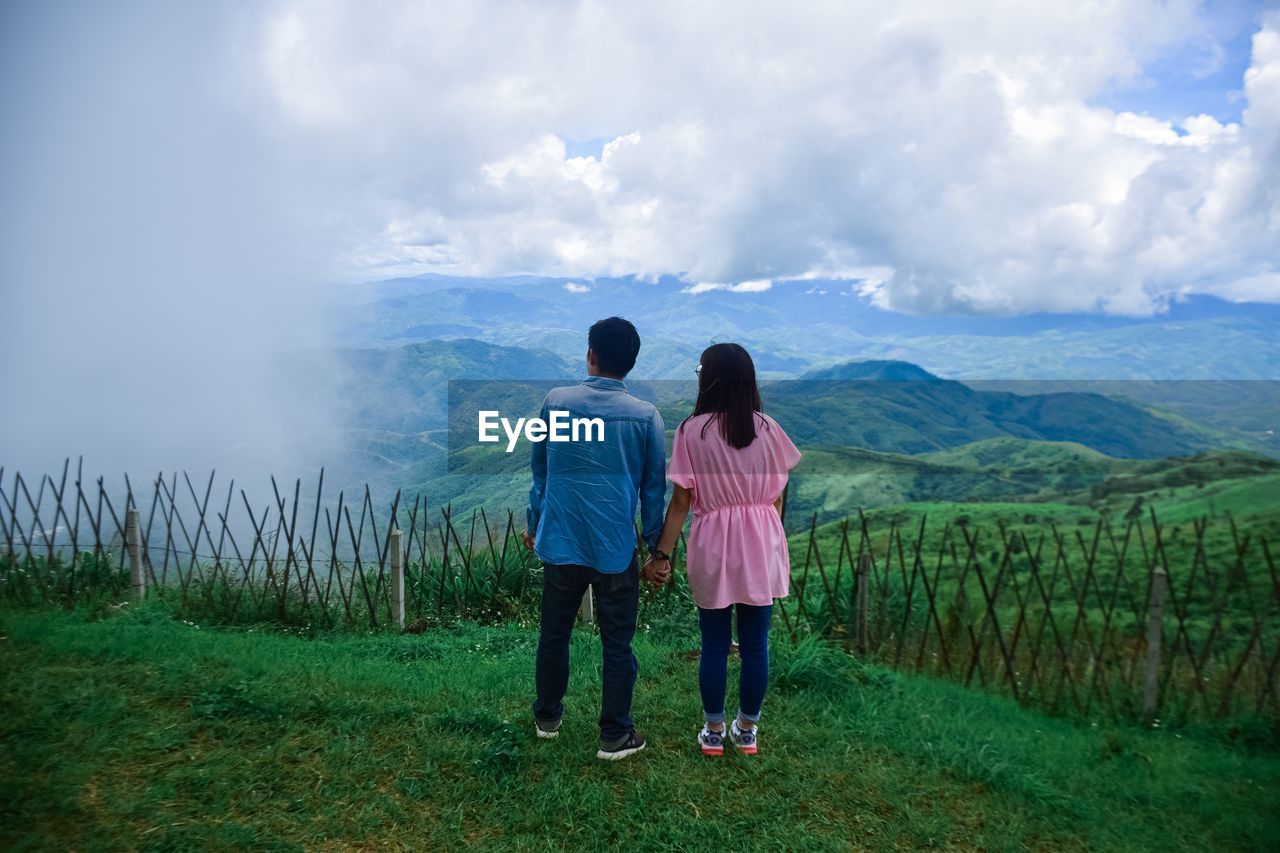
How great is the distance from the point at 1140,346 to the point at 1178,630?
153 meters

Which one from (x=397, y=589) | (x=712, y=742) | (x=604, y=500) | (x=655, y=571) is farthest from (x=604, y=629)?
(x=397, y=589)

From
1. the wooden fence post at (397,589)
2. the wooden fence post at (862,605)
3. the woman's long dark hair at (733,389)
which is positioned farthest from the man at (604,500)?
the wooden fence post at (397,589)

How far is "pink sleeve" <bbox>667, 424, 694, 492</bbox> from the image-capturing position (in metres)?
2.96

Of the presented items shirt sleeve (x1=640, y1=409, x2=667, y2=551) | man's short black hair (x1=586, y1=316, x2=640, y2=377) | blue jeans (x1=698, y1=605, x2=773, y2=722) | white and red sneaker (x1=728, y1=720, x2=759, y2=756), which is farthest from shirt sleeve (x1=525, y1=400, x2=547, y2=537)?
white and red sneaker (x1=728, y1=720, x2=759, y2=756)

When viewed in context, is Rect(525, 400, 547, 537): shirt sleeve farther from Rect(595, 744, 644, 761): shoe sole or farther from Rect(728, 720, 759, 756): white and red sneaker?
Rect(728, 720, 759, 756): white and red sneaker

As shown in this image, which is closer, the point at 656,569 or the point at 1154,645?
the point at 656,569

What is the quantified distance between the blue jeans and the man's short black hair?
1118 mm

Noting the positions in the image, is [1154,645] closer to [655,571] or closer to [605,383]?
[655,571]

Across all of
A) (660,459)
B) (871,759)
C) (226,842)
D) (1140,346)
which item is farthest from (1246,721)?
(1140,346)

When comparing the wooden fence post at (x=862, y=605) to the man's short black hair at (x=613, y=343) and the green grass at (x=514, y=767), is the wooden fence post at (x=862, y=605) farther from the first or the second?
the man's short black hair at (x=613, y=343)

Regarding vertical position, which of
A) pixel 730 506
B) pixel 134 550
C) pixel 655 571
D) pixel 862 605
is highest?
pixel 730 506

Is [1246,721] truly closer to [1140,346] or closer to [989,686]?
[989,686]

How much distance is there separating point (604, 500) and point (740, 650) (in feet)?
2.94

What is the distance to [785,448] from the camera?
3.06 meters
